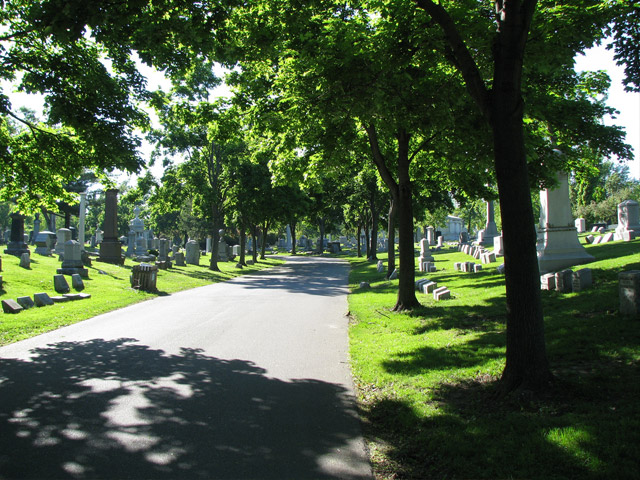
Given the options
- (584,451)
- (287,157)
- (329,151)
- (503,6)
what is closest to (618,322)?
(584,451)

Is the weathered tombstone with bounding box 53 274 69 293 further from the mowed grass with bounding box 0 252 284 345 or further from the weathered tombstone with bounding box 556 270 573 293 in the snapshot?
the weathered tombstone with bounding box 556 270 573 293

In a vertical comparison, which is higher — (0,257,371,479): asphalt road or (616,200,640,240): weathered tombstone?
(616,200,640,240): weathered tombstone

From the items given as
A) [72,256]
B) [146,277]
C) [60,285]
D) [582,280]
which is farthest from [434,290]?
[72,256]

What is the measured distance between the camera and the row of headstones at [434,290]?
12.4 metres

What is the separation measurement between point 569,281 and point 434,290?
4141mm

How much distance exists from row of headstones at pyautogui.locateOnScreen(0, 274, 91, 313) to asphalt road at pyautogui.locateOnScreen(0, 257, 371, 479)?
10.1 ft

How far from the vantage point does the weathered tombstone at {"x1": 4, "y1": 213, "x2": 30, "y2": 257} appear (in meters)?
25.0

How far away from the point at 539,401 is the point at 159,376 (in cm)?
490

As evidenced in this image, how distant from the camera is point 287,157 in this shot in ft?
42.9

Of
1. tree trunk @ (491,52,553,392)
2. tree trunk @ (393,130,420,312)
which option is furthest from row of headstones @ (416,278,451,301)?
tree trunk @ (491,52,553,392)

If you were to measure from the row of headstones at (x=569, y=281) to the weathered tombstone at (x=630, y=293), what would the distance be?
8.50ft

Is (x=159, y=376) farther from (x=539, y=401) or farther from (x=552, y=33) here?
(x=552, y=33)

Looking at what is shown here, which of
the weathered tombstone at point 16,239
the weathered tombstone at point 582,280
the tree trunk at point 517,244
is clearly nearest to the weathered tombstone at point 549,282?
the weathered tombstone at point 582,280

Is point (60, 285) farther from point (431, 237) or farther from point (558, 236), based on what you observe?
point (431, 237)
